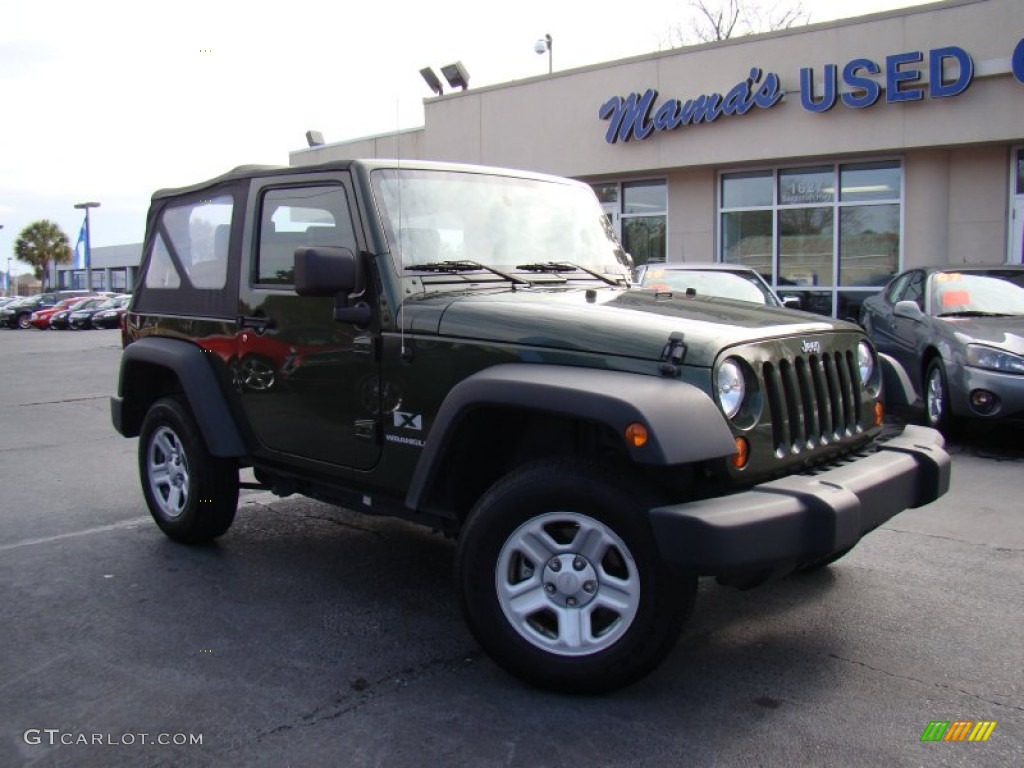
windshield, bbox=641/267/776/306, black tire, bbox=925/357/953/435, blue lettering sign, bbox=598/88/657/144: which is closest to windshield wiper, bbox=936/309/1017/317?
black tire, bbox=925/357/953/435

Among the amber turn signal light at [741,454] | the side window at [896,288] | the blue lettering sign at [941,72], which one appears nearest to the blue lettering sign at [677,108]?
the blue lettering sign at [941,72]

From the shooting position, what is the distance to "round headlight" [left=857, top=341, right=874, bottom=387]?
13.3ft

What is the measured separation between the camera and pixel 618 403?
2.97 metres

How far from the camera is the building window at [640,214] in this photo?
17875 mm

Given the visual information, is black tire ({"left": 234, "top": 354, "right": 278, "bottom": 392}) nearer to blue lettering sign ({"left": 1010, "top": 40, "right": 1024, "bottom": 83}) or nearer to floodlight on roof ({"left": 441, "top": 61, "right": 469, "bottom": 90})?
blue lettering sign ({"left": 1010, "top": 40, "right": 1024, "bottom": 83})

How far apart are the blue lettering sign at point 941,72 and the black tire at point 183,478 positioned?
12.6 m

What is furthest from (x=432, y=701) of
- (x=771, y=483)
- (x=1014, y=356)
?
(x=1014, y=356)

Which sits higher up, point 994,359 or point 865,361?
point 865,361

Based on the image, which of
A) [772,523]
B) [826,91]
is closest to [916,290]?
[826,91]

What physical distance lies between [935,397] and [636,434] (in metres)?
6.21

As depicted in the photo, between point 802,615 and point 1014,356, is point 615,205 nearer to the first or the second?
point 1014,356

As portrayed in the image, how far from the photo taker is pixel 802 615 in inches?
160

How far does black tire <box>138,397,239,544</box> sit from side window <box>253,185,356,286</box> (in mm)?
1028

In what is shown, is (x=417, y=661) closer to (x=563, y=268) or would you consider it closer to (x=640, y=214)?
(x=563, y=268)
